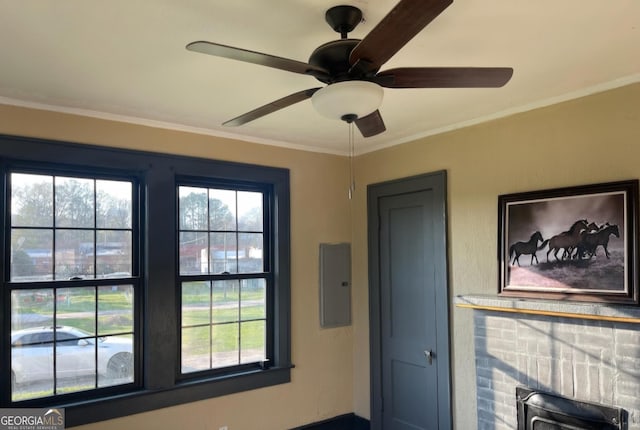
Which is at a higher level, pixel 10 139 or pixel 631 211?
pixel 10 139

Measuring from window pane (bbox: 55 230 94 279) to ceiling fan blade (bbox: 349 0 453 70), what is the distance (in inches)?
89.9

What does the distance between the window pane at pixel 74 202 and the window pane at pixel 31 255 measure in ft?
0.43

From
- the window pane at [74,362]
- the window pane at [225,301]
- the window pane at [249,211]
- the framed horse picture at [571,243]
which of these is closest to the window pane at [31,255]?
the window pane at [74,362]

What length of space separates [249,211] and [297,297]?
0.83m

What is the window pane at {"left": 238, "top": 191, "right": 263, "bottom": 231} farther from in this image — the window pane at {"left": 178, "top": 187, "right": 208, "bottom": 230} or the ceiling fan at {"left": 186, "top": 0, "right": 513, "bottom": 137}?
the ceiling fan at {"left": 186, "top": 0, "right": 513, "bottom": 137}

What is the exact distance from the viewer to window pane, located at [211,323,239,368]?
3.63 metres

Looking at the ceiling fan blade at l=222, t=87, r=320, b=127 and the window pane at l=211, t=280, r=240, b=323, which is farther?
the window pane at l=211, t=280, r=240, b=323

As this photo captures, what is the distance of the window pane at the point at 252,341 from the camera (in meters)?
3.78

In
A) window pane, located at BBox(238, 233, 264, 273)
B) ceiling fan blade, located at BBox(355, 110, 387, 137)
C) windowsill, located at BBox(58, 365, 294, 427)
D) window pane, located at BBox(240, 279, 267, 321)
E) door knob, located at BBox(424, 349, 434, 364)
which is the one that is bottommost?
windowsill, located at BBox(58, 365, 294, 427)

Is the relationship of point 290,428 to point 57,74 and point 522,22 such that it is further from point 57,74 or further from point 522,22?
point 522,22

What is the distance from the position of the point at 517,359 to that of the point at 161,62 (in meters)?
2.70

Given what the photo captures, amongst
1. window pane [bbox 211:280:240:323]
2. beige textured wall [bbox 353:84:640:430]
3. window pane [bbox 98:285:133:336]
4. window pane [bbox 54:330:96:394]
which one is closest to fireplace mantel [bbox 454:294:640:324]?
beige textured wall [bbox 353:84:640:430]

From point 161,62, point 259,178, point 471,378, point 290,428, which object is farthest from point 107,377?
point 471,378

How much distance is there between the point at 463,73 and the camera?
1849 mm
